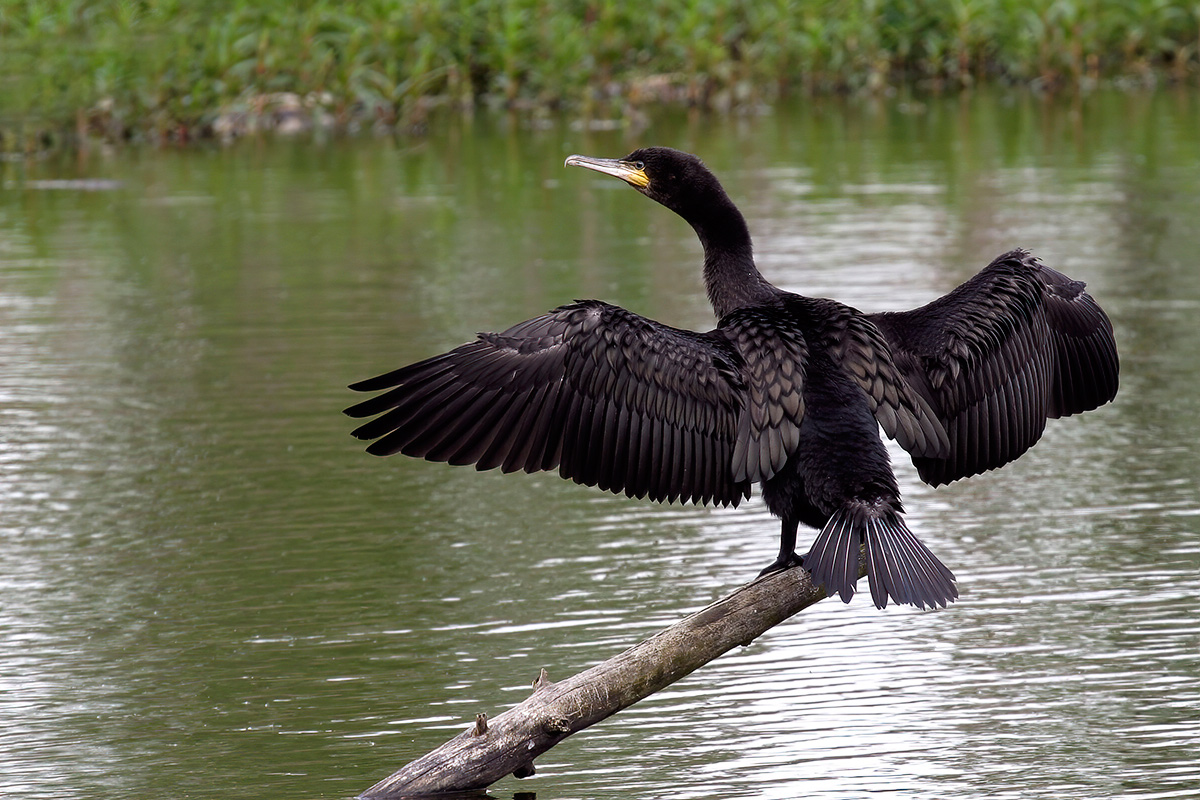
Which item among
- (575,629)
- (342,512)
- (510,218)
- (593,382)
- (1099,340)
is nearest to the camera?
(593,382)

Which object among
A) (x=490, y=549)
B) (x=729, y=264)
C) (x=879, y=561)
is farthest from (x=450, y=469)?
(x=879, y=561)

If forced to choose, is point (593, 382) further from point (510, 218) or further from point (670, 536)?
point (510, 218)

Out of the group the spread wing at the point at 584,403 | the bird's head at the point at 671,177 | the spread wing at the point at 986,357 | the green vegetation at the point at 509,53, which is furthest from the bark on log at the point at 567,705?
the green vegetation at the point at 509,53

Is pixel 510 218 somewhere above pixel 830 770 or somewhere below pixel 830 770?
above

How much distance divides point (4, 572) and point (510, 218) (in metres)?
9.25

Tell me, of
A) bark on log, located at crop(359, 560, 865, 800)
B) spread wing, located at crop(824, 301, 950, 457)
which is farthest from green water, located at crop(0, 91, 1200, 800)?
spread wing, located at crop(824, 301, 950, 457)

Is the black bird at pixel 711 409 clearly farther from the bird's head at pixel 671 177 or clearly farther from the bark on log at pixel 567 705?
the bird's head at pixel 671 177

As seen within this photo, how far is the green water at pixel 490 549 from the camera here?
5.70 m

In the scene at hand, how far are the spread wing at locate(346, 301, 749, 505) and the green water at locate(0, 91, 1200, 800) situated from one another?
3.31 feet

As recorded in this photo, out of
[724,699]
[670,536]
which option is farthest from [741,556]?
[724,699]

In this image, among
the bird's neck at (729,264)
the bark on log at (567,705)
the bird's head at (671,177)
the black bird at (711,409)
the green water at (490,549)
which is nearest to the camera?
the bark on log at (567,705)

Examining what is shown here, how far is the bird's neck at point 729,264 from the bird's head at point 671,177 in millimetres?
66

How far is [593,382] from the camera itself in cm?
516

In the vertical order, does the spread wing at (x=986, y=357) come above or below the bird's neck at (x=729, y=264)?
below
